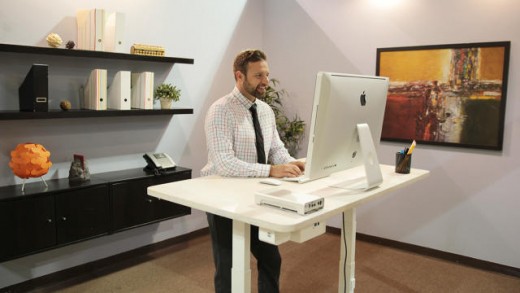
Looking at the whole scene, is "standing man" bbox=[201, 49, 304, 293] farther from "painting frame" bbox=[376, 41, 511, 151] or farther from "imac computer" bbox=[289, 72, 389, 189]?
"painting frame" bbox=[376, 41, 511, 151]

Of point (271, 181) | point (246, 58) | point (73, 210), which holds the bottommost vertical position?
point (73, 210)

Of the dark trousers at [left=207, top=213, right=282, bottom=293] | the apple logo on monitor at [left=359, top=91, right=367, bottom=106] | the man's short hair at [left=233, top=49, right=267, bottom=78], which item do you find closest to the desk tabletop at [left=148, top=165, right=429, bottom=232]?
the dark trousers at [left=207, top=213, right=282, bottom=293]

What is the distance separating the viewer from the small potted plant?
360 centimetres

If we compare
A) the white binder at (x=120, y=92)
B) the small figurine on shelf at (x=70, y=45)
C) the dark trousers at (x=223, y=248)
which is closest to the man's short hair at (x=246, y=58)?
the dark trousers at (x=223, y=248)

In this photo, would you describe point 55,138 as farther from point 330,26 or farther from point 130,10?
point 330,26

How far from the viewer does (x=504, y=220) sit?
346 centimetres

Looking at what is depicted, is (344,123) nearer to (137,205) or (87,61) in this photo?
(137,205)

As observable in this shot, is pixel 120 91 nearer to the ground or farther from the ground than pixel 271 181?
farther from the ground

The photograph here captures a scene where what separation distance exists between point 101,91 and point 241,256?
1.86 meters

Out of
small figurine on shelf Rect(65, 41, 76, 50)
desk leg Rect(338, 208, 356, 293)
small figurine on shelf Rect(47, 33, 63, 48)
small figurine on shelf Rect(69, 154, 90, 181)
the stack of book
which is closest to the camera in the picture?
desk leg Rect(338, 208, 356, 293)

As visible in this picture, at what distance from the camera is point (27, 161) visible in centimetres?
275

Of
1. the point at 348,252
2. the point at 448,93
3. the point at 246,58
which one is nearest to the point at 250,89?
the point at 246,58

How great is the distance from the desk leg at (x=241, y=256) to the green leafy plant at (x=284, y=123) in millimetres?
2715

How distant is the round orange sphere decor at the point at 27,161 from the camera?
2.75 metres
